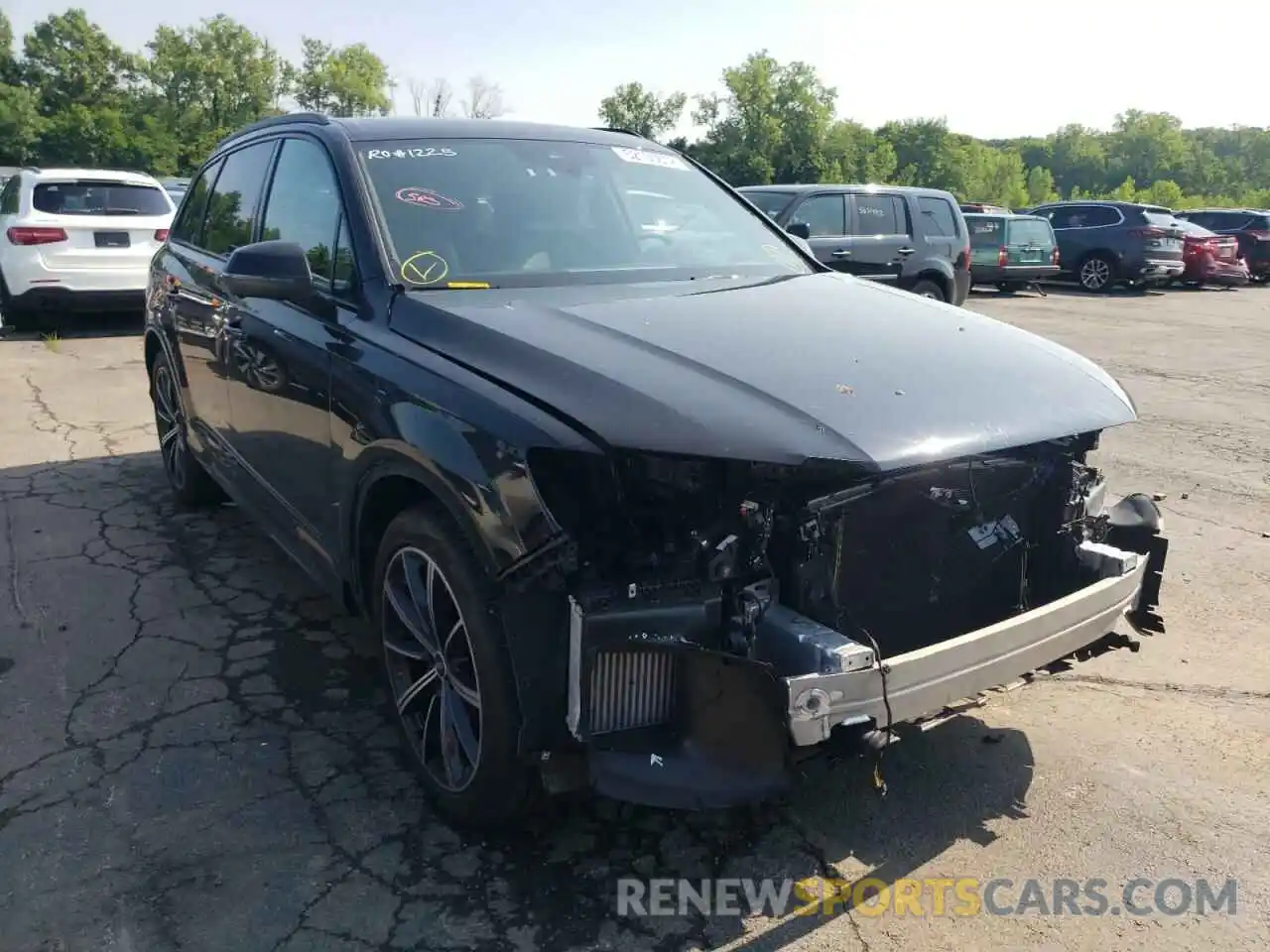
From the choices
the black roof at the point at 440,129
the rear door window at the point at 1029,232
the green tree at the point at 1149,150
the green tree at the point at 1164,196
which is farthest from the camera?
the green tree at the point at 1149,150

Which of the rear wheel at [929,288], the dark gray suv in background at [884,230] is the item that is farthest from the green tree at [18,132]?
the rear wheel at [929,288]

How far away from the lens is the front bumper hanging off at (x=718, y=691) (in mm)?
2129

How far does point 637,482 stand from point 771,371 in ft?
1.42

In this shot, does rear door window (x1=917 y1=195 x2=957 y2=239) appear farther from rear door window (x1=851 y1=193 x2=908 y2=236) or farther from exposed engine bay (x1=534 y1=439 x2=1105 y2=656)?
exposed engine bay (x1=534 y1=439 x2=1105 y2=656)

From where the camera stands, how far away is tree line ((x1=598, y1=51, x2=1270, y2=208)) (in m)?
69.4

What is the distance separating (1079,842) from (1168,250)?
20758mm

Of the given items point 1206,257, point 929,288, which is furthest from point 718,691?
point 1206,257

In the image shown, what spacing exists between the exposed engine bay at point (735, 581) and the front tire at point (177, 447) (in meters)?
3.40

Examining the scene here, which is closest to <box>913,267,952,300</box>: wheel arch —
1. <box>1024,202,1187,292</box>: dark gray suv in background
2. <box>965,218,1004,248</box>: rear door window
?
<box>965,218,1004,248</box>: rear door window

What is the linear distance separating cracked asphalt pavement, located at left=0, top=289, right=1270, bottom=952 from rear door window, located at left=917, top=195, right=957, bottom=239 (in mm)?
8934

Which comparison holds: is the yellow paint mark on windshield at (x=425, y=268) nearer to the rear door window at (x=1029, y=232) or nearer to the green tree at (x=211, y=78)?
the rear door window at (x=1029, y=232)

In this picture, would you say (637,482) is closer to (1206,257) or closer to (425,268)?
(425,268)

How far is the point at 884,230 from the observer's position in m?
12.6

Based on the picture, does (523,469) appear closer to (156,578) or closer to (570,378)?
(570,378)
